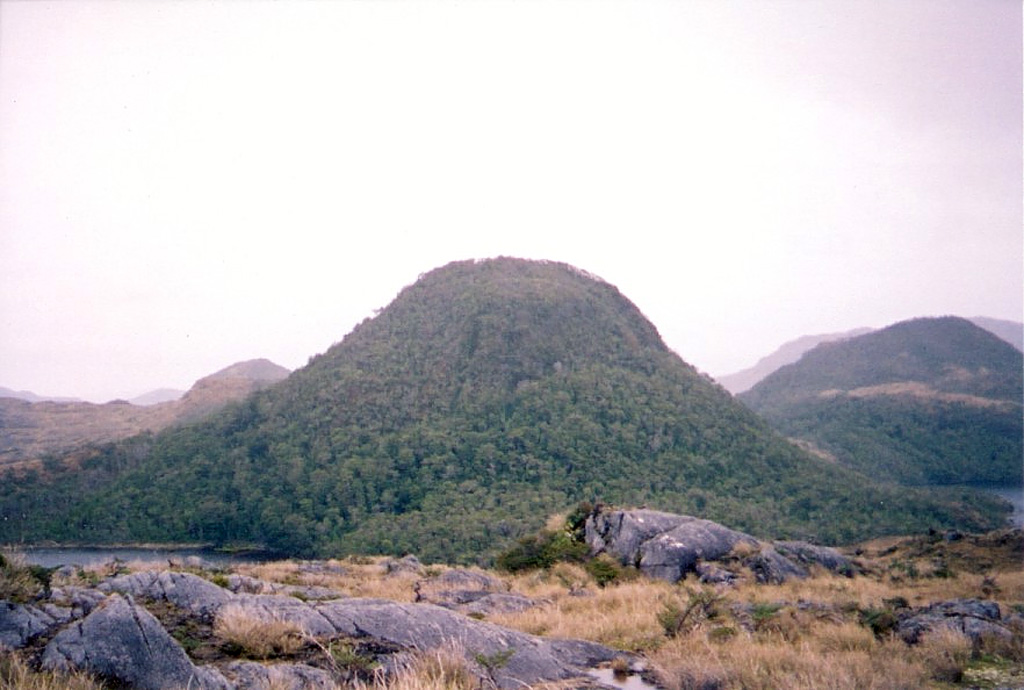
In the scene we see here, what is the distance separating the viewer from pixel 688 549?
758 inches

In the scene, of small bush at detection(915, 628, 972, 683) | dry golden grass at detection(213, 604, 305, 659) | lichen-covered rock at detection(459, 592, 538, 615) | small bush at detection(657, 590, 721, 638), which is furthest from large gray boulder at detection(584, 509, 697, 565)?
dry golden grass at detection(213, 604, 305, 659)

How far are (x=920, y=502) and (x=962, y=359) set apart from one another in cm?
7596

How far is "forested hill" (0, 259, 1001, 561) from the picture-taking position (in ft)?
160

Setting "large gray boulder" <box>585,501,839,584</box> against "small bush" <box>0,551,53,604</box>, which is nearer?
"small bush" <box>0,551,53,604</box>

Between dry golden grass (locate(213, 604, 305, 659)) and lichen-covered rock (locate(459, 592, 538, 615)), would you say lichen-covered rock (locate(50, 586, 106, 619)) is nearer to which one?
dry golden grass (locate(213, 604, 305, 659))

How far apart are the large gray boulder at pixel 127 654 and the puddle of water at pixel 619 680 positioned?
4.27 meters

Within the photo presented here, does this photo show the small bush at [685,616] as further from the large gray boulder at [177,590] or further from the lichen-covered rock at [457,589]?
the large gray boulder at [177,590]

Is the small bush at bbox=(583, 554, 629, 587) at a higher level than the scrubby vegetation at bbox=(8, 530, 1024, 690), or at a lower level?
lower

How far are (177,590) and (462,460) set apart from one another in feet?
155

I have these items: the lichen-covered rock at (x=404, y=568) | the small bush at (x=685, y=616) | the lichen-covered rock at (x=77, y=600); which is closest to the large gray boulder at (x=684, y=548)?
the small bush at (x=685, y=616)

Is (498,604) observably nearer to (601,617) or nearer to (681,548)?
(601,617)

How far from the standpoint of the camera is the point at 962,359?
369 ft

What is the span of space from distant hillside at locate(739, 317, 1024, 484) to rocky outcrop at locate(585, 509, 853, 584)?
7198 centimetres

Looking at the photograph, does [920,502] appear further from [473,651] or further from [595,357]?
[473,651]
